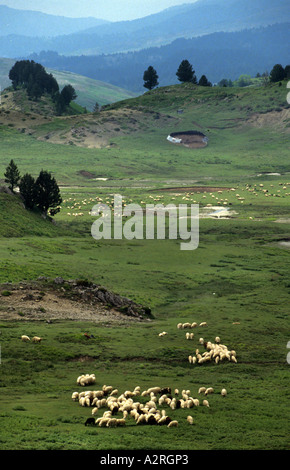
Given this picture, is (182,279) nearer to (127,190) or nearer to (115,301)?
(115,301)

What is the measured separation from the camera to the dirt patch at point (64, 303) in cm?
4972

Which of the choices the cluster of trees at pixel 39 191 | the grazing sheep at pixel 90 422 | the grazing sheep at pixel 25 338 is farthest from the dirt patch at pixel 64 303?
the cluster of trees at pixel 39 191

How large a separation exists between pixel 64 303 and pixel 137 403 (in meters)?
24.5

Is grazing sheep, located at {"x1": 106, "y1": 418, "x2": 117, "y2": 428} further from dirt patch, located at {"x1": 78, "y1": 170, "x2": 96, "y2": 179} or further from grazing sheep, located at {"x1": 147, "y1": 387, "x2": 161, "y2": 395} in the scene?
dirt patch, located at {"x1": 78, "y1": 170, "x2": 96, "y2": 179}

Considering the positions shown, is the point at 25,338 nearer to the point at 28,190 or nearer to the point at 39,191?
the point at 28,190

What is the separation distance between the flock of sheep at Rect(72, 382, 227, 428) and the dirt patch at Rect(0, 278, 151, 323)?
606 inches

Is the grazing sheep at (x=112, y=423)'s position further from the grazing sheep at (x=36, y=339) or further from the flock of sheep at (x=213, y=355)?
the grazing sheep at (x=36, y=339)

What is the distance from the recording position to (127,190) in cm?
14812

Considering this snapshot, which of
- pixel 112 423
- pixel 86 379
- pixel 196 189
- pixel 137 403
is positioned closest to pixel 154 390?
pixel 137 403

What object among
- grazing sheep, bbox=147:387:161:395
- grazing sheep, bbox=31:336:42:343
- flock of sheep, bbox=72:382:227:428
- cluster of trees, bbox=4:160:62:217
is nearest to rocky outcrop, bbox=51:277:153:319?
grazing sheep, bbox=31:336:42:343

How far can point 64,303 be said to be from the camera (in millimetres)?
53688

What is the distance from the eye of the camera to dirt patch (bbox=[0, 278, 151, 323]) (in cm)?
4972

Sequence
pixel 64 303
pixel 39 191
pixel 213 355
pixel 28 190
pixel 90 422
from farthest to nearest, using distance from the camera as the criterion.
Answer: pixel 39 191 < pixel 28 190 < pixel 64 303 < pixel 213 355 < pixel 90 422

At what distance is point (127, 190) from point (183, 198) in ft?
61.8
